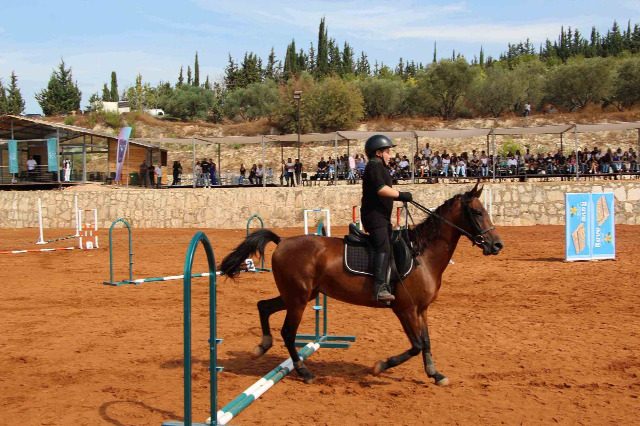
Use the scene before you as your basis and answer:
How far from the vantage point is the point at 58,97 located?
75.4 metres

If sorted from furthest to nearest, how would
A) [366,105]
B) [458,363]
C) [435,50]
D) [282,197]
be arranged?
1. [435,50]
2. [366,105]
3. [282,197]
4. [458,363]

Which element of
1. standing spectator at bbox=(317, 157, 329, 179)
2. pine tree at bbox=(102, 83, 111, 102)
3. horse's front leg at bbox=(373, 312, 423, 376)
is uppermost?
pine tree at bbox=(102, 83, 111, 102)

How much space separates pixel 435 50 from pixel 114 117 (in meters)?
81.9

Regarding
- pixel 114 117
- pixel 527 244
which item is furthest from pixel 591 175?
pixel 114 117

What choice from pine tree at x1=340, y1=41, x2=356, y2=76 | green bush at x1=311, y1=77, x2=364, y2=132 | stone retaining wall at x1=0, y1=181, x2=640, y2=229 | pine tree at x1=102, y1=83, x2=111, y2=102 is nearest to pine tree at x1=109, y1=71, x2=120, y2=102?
pine tree at x1=102, y1=83, x2=111, y2=102

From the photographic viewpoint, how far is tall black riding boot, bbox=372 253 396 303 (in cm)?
619

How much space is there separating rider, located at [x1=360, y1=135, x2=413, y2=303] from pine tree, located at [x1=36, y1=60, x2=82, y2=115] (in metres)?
76.8

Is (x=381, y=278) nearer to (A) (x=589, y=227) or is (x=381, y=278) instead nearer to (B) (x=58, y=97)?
(A) (x=589, y=227)

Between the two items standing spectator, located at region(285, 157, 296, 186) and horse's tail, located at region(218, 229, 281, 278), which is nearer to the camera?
horse's tail, located at region(218, 229, 281, 278)

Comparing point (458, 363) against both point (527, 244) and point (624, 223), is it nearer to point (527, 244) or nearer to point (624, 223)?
point (527, 244)

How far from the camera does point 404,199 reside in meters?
6.22

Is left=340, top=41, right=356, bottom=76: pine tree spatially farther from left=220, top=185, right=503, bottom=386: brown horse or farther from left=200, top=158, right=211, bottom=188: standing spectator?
left=220, top=185, right=503, bottom=386: brown horse

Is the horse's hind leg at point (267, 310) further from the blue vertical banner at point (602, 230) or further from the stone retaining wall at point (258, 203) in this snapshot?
the stone retaining wall at point (258, 203)

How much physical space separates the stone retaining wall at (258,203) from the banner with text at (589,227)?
9.48 meters
